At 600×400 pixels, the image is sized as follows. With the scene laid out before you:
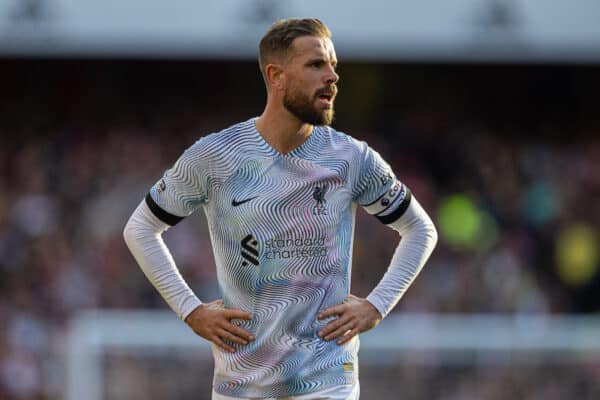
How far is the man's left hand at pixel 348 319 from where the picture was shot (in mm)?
4945

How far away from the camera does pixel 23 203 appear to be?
13.4 metres

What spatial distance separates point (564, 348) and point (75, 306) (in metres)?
4.54

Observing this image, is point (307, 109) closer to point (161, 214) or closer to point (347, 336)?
point (161, 214)

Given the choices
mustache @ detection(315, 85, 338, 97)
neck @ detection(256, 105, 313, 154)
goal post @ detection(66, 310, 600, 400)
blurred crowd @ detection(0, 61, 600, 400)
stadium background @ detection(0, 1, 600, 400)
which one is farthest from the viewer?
blurred crowd @ detection(0, 61, 600, 400)

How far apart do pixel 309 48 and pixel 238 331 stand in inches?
41.6

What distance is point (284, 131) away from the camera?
16.3ft

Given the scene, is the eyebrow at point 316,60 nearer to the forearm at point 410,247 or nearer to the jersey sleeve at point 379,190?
the jersey sleeve at point 379,190

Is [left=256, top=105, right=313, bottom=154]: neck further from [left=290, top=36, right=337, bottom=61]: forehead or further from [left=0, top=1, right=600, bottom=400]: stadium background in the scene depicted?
[left=0, top=1, right=600, bottom=400]: stadium background

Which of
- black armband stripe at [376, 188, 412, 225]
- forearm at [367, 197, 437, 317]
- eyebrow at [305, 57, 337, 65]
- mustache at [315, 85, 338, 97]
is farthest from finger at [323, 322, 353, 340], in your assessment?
eyebrow at [305, 57, 337, 65]

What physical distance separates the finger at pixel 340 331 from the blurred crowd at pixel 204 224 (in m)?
6.14

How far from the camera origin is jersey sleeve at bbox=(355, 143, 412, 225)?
5.05 metres

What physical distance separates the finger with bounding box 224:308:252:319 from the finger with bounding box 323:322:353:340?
0.30m

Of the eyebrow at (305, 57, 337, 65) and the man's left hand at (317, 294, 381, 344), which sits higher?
the eyebrow at (305, 57, 337, 65)

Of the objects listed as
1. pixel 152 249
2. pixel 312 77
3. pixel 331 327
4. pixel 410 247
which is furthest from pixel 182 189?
pixel 410 247
